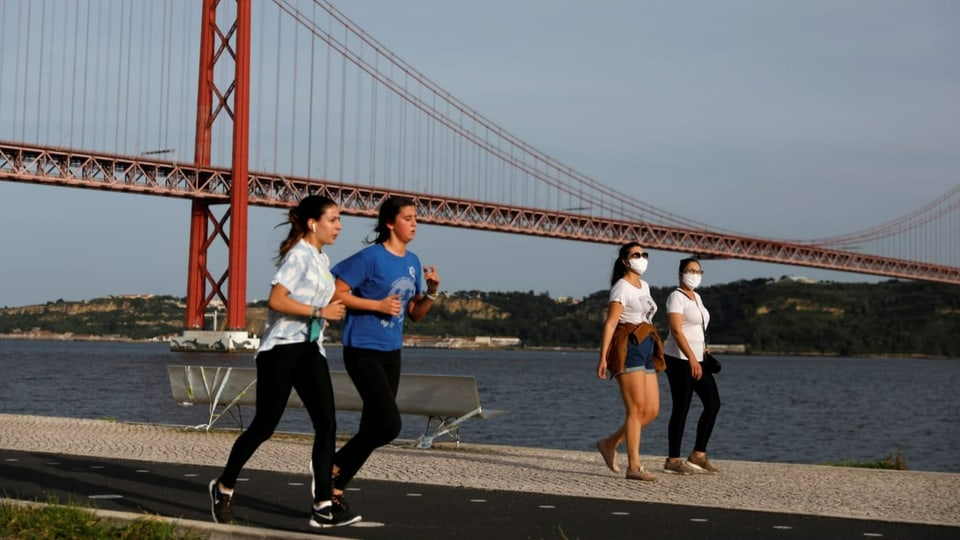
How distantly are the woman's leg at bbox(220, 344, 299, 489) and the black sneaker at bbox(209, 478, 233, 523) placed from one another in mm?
39

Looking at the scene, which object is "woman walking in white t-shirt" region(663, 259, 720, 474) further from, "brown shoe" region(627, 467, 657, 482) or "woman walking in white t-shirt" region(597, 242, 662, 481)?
"brown shoe" region(627, 467, 657, 482)

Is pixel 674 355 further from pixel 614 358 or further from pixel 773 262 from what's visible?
pixel 773 262

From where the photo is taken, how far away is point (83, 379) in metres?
45.1

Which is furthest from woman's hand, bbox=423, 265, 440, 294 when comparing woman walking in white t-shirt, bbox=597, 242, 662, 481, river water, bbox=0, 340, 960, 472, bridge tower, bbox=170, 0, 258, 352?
bridge tower, bbox=170, 0, 258, 352

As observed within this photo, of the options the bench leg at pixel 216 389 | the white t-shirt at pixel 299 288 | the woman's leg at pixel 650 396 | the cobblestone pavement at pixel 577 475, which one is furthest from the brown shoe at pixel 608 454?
the bench leg at pixel 216 389

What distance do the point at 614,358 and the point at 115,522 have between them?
3567 millimetres

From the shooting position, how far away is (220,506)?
6055 millimetres

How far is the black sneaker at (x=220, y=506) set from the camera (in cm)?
600

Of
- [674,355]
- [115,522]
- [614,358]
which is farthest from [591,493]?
[115,522]

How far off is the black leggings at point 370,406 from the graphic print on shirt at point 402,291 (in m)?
0.14

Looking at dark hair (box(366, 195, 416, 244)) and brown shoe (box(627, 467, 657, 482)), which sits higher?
dark hair (box(366, 195, 416, 244))

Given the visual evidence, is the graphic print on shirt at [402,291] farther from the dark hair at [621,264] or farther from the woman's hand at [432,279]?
the dark hair at [621,264]

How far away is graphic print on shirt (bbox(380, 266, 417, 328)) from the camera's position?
631 centimetres

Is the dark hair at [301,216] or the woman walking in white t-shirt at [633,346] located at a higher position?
the dark hair at [301,216]
